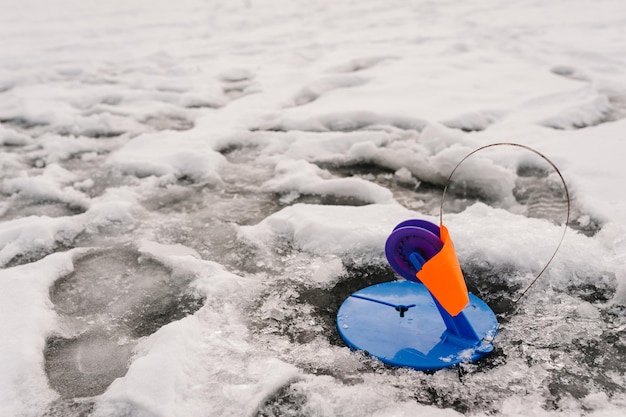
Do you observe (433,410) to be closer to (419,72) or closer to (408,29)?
(419,72)

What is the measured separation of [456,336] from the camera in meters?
1.67

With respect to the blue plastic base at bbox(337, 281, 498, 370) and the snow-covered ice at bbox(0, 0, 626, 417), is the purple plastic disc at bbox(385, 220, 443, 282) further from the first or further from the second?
the snow-covered ice at bbox(0, 0, 626, 417)

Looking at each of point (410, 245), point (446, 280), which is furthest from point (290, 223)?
point (446, 280)

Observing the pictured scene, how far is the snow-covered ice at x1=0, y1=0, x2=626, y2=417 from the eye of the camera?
1.54m

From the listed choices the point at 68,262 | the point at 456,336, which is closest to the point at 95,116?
the point at 68,262

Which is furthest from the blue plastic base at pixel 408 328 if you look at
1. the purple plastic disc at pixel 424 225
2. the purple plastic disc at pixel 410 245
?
the purple plastic disc at pixel 424 225

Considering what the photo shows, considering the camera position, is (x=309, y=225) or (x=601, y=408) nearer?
(x=601, y=408)

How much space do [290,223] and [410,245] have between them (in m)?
0.82

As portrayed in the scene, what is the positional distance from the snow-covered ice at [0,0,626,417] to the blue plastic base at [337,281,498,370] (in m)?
0.04

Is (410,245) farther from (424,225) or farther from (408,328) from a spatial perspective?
(408,328)

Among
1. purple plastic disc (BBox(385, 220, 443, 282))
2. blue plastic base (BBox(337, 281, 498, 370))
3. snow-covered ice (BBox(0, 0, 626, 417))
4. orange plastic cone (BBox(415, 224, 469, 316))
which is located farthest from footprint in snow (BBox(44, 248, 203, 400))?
orange plastic cone (BBox(415, 224, 469, 316))

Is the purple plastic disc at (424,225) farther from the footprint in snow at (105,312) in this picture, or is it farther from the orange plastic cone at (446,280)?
the footprint in snow at (105,312)

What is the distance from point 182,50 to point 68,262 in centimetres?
468

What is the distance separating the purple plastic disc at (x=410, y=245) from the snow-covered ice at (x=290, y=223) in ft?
1.01
